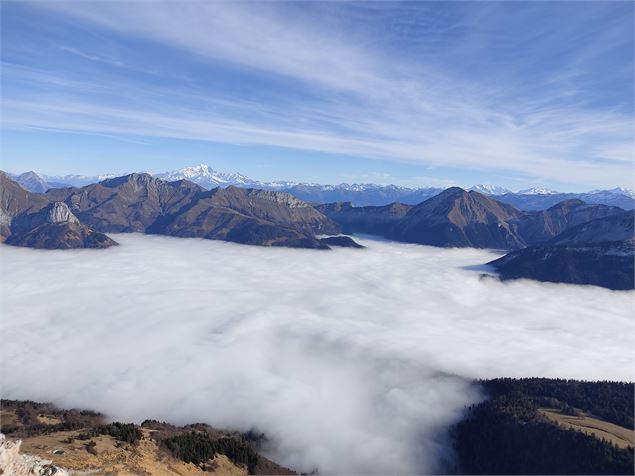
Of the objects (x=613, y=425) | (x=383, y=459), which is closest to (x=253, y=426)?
(x=383, y=459)

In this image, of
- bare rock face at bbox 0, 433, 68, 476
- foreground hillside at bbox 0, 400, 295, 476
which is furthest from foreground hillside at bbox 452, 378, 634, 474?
bare rock face at bbox 0, 433, 68, 476

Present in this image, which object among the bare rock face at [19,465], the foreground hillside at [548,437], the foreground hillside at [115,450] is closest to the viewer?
the bare rock face at [19,465]

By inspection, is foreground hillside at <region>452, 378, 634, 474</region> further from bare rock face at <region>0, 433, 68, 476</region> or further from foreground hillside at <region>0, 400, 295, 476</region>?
bare rock face at <region>0, 433, 68, 476</region>

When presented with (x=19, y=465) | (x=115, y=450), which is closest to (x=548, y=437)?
(x=115, y=450)

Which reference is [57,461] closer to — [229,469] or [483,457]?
[229,469]

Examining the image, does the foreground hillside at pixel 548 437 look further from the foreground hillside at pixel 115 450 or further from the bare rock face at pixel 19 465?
the bare rock face at pixel 19 465

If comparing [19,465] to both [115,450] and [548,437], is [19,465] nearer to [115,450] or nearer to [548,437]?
[115,450]

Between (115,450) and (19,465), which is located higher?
(19,465)

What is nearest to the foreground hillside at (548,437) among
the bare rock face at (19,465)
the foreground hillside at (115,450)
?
the foreground hillside at (115,450)
